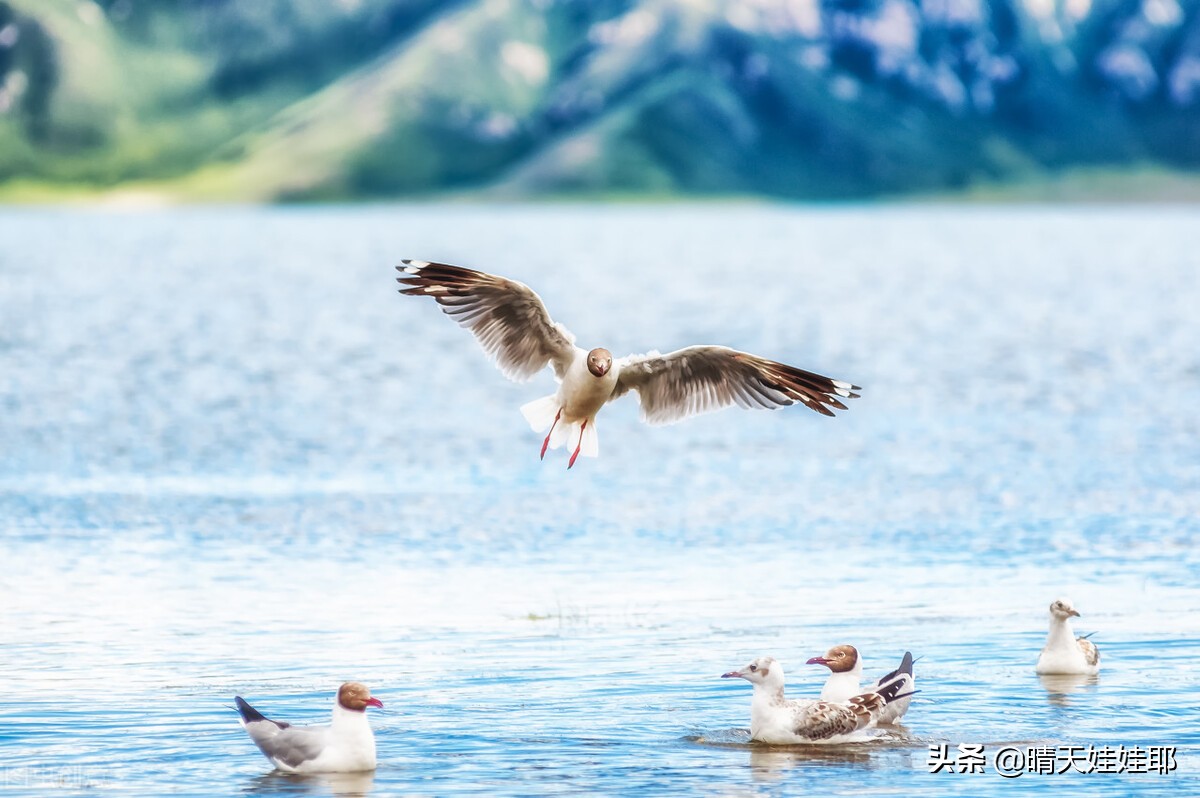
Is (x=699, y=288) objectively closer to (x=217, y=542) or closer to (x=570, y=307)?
(x=570, y=307)

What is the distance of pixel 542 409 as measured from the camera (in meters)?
20.8

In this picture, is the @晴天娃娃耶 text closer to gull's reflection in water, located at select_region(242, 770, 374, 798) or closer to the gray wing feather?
gull's reflection in water, located at select_region(242, 770, 374, 798)

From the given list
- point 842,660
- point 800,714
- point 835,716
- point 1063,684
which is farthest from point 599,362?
point 1063,684

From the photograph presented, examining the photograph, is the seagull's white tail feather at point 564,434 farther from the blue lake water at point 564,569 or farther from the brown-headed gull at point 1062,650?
the brown-headed gull at point 1062,650

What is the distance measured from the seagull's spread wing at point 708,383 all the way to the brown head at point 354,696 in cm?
502

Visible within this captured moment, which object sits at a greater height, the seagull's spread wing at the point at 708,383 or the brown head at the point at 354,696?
the seagull's spread wing at the point at 708,383

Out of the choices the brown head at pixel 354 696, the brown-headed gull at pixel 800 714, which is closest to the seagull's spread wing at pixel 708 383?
the brown-headed gull at pixel 800 714

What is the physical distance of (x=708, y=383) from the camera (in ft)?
69.4

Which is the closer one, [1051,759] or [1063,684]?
[1051,759]

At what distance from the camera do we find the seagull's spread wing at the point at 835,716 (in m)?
18.3

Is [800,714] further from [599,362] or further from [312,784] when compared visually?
[312,784]

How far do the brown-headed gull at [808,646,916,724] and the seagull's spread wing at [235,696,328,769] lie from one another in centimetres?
470

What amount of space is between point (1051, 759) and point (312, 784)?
6.28 metres

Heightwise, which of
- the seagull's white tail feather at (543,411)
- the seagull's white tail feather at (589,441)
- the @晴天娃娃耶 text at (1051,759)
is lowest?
the @晴天娃娃耶 text at (1051,759)
